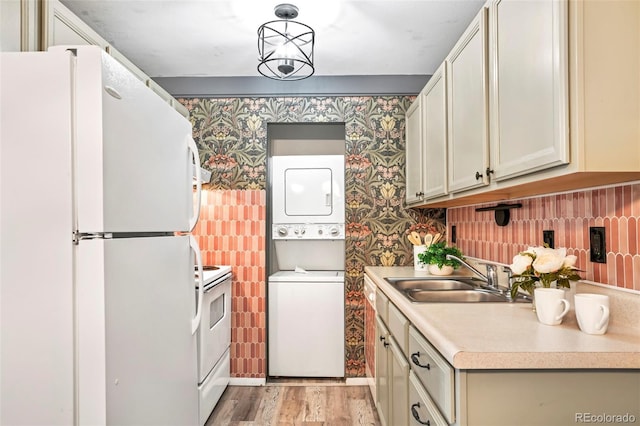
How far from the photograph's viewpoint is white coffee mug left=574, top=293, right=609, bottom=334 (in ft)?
4.02

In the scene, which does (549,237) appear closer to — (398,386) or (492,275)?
(492,275)

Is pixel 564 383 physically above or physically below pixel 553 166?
Answer: below

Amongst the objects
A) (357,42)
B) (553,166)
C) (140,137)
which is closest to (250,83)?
(357,42)

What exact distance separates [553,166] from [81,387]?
1.43m

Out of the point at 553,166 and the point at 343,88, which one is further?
the point at 343,88

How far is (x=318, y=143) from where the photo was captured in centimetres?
367

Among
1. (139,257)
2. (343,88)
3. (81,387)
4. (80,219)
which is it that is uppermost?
(343,88)

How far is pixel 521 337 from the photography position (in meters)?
1.23

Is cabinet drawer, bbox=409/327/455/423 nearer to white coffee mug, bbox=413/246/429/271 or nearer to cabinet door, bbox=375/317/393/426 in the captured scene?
cabinet door, bbox=375/317/393/426

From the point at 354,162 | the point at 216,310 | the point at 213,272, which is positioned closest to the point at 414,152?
the point at 354,162

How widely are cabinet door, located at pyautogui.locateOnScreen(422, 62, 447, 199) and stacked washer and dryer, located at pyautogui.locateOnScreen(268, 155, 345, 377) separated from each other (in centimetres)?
97

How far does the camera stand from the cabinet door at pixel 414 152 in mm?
2768

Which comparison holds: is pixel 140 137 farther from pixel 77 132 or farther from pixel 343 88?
pixel 343 88

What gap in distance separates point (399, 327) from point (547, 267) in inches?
27.2
